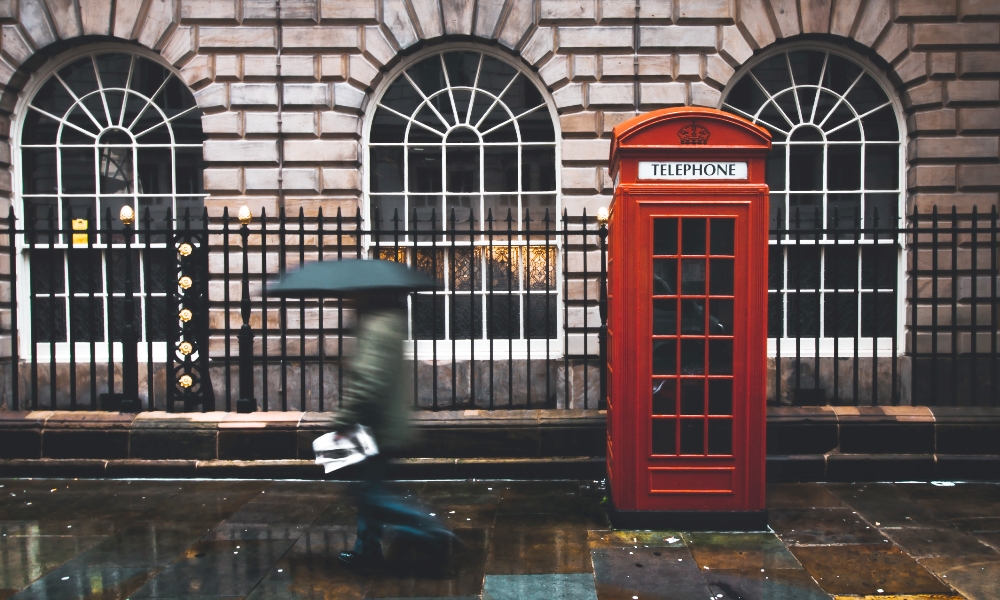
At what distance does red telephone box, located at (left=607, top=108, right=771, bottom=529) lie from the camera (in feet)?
15.4

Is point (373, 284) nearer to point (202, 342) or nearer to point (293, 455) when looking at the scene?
point (293, 455)

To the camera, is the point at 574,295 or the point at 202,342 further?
the point at 574,295

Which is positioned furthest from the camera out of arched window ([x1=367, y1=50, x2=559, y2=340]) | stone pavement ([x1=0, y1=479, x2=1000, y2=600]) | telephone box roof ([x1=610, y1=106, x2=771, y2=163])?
arched window ([x1=367, y1=50, x2=559, y2=340])

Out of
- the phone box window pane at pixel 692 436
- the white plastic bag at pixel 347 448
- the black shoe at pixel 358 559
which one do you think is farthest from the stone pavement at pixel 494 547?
the white plastic bag at pixel 347 448

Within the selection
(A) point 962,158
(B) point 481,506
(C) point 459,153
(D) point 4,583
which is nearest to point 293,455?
(B) point 481,506

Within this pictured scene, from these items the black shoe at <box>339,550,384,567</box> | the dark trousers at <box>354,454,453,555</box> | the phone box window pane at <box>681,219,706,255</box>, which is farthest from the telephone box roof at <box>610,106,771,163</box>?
the black shoe at <box>339,550,384,567</box>

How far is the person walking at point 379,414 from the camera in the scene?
4.11 m

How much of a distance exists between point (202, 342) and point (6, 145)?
3.89 metres

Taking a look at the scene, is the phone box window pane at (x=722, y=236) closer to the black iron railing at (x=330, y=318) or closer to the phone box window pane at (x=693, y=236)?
the phone box window pane at (x=693, y=236)

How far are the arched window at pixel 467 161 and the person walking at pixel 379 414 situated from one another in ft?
13.6

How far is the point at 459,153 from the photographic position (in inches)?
332

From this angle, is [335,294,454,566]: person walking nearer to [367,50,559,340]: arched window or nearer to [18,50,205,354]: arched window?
[367,50,559,340]: arched window

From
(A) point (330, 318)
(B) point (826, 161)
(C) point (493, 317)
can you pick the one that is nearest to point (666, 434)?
(C) point (493, 317)

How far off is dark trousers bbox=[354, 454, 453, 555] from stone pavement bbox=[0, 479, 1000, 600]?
9.6 inches
